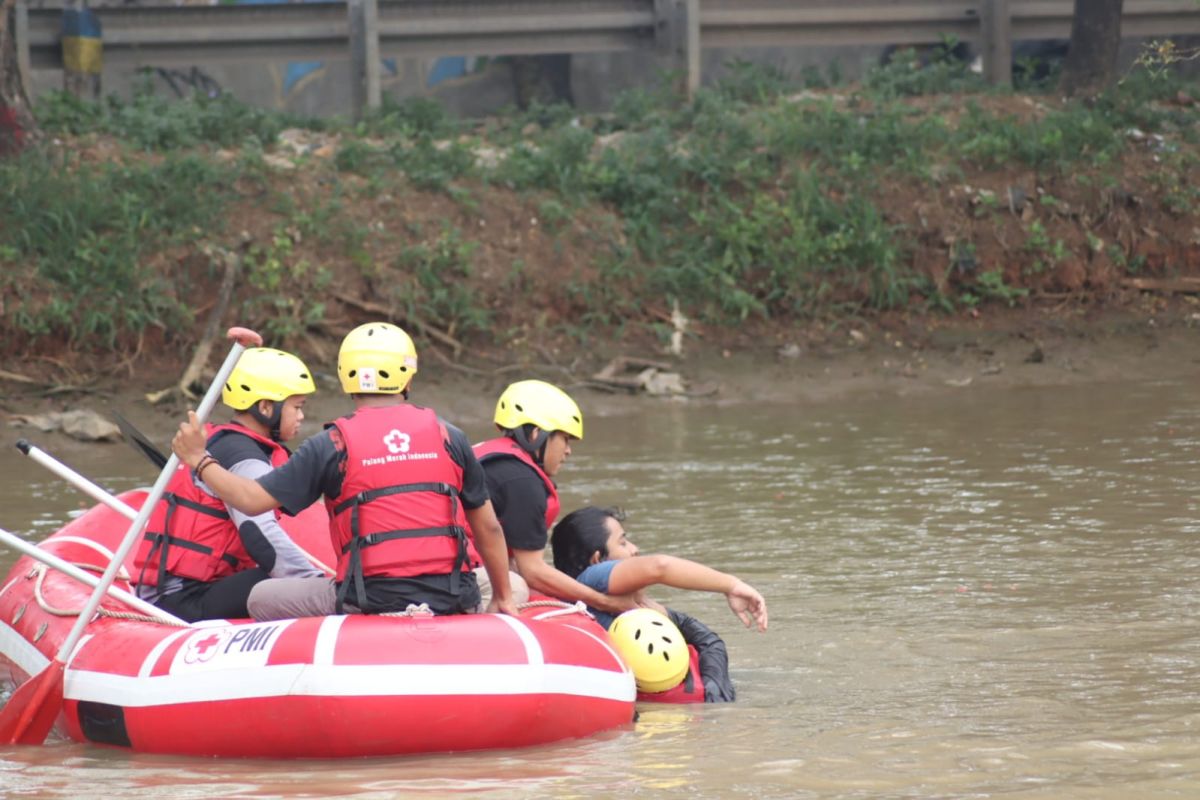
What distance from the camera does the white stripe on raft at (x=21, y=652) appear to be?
7.12 m

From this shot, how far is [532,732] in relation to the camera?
623 centimetres

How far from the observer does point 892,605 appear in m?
8.34

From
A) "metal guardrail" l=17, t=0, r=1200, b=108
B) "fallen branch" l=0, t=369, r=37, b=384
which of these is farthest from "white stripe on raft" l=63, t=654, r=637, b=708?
"metal guardrail" l=17, t=0, r=1200, b=108

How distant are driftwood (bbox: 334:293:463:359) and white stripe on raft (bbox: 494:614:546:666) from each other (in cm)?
859

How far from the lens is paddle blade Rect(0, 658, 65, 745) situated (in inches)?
259

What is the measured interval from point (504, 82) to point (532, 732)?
15.5 meters

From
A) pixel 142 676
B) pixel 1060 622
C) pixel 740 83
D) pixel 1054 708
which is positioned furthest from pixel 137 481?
pixel 740 83

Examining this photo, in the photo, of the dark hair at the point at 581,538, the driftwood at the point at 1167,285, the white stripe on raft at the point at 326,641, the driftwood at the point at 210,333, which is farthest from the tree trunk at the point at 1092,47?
the white stripe on raft at the point at 326,641

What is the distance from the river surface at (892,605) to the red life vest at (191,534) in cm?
83

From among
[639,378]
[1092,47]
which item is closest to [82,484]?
[639,378]

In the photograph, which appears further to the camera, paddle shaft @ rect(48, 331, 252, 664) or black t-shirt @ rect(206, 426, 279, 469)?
black t-shirt @ rect(206, 426, 279, 469)

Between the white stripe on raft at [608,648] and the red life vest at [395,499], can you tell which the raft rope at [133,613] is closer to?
the white stripe on raft at [608,648]

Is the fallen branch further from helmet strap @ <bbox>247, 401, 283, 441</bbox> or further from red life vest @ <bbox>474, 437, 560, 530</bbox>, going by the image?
red life vest @ <bbox>474, 437, 560, 530</bbox>

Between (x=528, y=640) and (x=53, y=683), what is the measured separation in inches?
69.7
